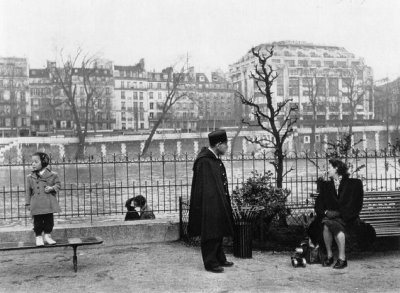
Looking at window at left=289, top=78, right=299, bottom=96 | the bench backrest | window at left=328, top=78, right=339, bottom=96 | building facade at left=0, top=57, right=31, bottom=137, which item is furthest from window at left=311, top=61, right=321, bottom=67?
the bench backrest

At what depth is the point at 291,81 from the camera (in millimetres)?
96688

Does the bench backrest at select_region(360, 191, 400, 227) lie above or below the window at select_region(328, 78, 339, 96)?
below

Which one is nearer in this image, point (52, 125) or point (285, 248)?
point (285, 248)

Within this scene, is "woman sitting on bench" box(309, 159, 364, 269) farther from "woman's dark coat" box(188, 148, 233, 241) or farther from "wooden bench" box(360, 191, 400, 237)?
"woman's dark coat" box(188, 148, 233, 241)

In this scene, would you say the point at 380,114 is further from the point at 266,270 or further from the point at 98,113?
the point at 266,270

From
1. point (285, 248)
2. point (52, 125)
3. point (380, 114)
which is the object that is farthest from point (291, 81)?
point (285, 248)

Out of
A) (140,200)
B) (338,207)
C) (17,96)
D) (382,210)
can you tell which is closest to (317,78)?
(17,96)

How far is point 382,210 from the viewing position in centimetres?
709

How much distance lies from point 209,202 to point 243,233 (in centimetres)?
97

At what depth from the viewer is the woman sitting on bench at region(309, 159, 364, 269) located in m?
6.23

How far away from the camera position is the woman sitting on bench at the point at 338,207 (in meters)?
6.23

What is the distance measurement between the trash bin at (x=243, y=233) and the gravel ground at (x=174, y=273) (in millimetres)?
123

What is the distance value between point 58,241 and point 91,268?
1.73 ft

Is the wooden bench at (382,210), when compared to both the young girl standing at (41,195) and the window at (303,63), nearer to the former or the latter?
the young girl standing at (41,195)
